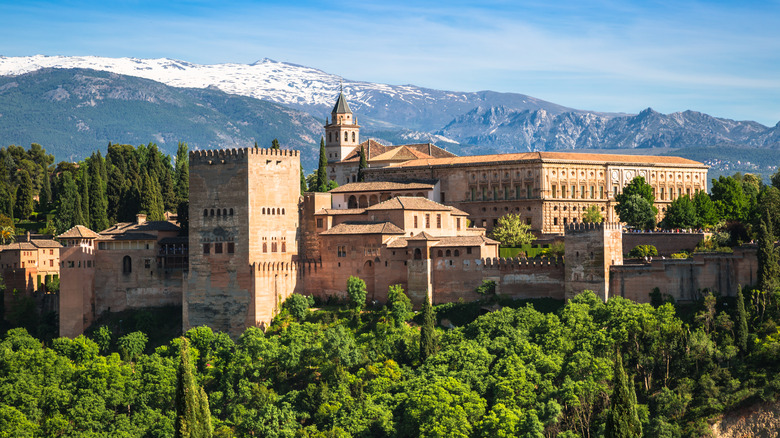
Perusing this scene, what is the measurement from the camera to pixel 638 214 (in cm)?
9056

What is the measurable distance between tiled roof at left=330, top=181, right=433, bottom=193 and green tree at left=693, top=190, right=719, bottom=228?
2231 centimetres

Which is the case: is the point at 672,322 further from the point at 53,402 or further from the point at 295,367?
the point at 53,402

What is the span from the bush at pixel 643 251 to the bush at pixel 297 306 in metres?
22.6

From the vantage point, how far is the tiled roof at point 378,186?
298 ft

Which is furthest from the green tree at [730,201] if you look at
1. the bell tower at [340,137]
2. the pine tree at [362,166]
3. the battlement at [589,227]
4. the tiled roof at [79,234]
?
the tiled roof at [79,234]

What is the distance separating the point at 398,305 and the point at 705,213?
29335mm

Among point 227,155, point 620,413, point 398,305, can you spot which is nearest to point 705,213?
point 398,305

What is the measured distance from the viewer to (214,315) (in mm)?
75875

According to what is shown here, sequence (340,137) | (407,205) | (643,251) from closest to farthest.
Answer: (643,251)
(407,205)
(340,137)

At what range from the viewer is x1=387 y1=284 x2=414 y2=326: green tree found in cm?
7356

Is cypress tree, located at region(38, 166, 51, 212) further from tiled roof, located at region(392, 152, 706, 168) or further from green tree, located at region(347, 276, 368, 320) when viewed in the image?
green tree, located at region(347, 276, 368, 320)

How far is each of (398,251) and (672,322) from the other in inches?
778

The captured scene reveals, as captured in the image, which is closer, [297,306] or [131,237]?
[297,306]

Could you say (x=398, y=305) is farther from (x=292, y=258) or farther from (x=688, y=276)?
(x=688, y=276)
